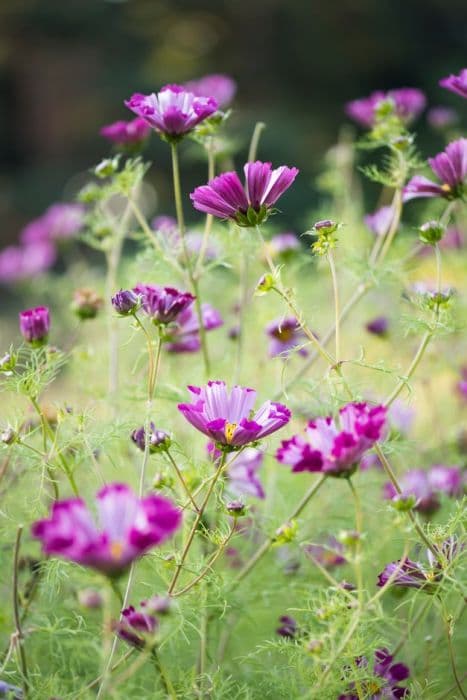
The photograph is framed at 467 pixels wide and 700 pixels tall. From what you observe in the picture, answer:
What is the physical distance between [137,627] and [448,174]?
525 mm

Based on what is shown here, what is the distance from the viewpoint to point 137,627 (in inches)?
23.0

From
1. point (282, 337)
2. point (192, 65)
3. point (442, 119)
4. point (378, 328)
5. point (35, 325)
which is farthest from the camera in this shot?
point (192, 65)

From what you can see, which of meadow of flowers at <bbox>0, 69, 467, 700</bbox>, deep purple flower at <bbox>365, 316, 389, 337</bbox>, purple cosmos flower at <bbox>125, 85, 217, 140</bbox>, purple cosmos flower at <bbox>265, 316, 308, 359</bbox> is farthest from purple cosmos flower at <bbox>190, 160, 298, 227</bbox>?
deep purple flower at <bbox>365, 316, 389, 337</bbox>

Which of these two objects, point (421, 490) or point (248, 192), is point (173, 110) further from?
point (421, 490)

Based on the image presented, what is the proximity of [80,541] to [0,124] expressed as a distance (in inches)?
237

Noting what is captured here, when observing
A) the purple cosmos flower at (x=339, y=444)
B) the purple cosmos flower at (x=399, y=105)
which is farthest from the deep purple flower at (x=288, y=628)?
the purple cosmos flower at (x=399, y=105)

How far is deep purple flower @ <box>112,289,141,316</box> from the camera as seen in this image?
0.70m

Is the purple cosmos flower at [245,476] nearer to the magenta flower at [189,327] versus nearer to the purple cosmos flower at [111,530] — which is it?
the magenta flower at [189,327]

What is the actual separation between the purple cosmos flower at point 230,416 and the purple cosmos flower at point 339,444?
0.14ft

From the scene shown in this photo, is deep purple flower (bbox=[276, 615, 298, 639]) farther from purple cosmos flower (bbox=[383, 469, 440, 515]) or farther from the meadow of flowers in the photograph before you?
purple cosmos flower (bbox=[383, 469, 440, 515])

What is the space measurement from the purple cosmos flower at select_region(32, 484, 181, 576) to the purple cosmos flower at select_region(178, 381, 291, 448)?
0.16 meters

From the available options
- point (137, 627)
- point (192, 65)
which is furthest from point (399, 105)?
point (192, 65)

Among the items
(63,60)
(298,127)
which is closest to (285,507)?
(298,127)

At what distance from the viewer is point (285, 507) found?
1062 millimetres
